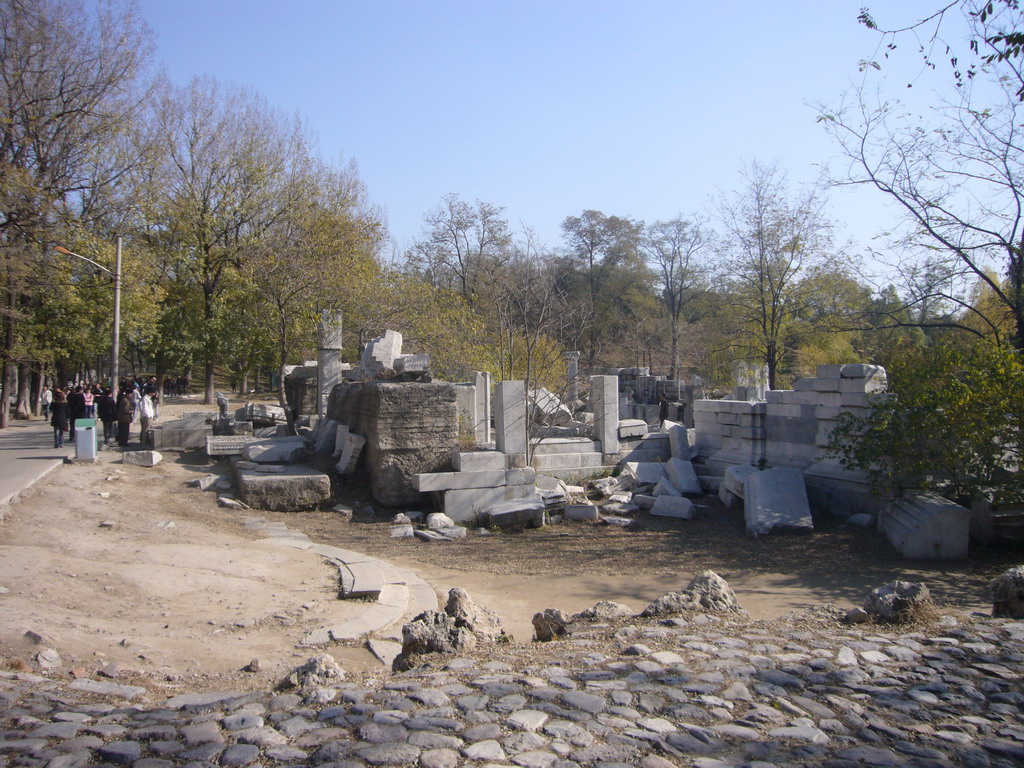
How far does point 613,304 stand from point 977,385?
36222mm

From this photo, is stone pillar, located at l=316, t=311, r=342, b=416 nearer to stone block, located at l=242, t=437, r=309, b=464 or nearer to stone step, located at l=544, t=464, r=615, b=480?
stone block, located at l=242, t=437, r=309, b=464

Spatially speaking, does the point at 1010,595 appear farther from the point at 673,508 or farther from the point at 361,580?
the point at 673,508

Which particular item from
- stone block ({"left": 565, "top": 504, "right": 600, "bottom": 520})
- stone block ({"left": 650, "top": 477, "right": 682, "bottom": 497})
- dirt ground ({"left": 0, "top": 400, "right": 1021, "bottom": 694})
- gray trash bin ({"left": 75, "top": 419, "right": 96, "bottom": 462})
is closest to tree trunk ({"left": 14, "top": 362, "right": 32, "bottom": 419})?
gray trash bin ({"left": 75, "top": 419, "right": 96, "bottom": 462})

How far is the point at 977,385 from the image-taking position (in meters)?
9.22

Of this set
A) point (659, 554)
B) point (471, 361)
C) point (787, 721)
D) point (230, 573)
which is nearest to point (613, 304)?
point (471, 361)

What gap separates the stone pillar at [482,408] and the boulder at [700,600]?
30.9 feet

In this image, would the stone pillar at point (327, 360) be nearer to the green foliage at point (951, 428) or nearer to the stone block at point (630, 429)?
the stone block at point (630, 429)

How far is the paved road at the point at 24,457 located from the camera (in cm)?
1047

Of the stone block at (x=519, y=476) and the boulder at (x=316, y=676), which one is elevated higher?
the stone block at (x=519, y=476)

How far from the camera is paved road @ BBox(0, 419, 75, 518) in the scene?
10.5 m

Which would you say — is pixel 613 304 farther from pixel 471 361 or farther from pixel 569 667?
pixel 569 667

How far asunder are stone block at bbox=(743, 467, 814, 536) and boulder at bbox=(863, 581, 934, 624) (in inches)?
191

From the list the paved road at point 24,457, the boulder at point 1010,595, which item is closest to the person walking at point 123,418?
the paved road at point 24,457

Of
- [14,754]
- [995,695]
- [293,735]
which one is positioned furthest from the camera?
[995,695]
